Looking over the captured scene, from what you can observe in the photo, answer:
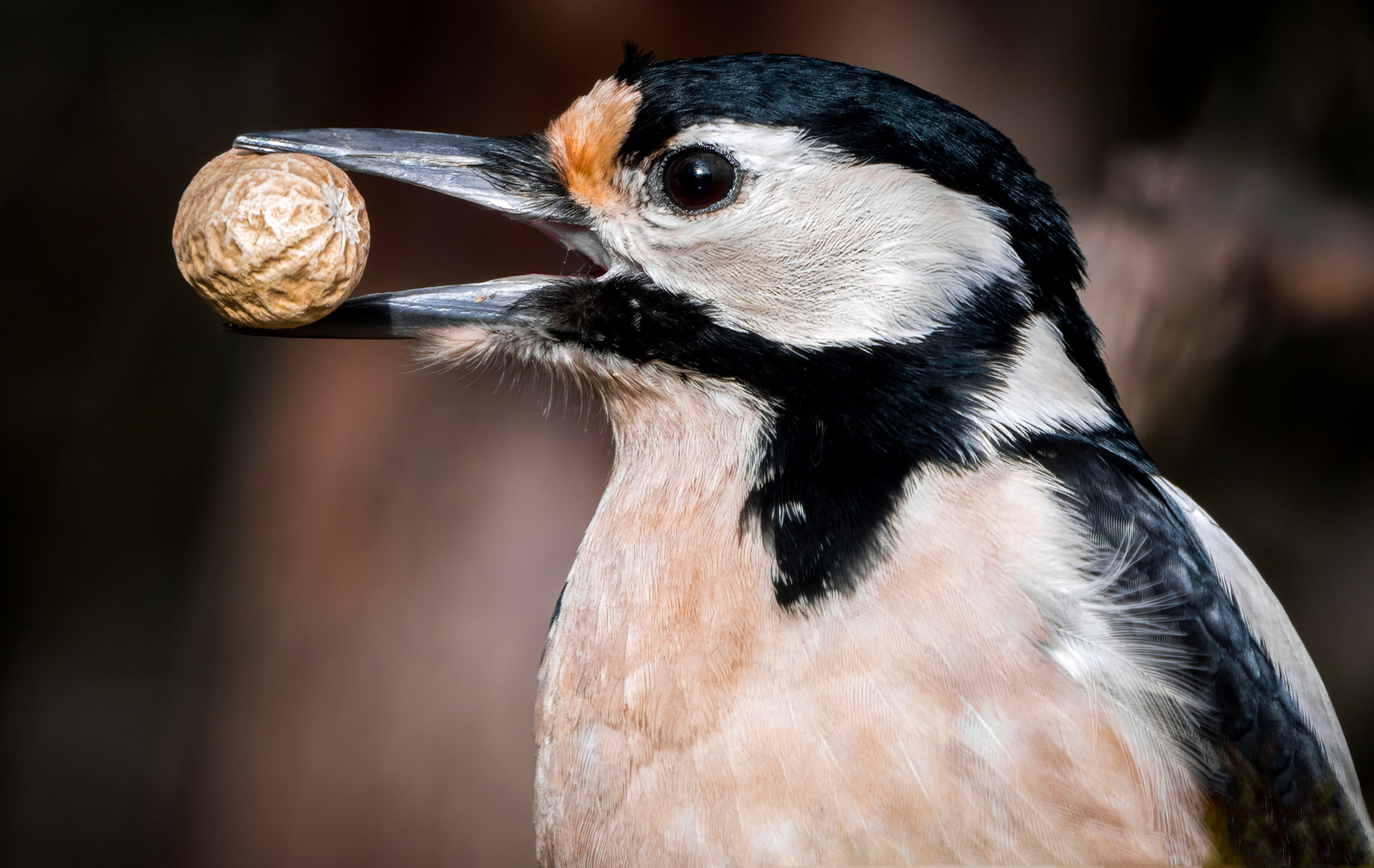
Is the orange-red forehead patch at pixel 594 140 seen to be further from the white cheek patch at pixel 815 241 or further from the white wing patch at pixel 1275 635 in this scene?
the white wing patch at pixel 1275 635

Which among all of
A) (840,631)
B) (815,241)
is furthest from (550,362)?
(840,631)

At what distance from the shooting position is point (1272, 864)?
116 centimetres

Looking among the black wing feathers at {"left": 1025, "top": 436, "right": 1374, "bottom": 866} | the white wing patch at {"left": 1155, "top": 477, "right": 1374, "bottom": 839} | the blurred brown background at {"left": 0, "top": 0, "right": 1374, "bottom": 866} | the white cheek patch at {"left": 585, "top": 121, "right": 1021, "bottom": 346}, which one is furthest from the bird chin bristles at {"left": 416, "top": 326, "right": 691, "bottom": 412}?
the blurred brown background at {"left": 0, "top": 0, "right": 1374, "bottom": 866}

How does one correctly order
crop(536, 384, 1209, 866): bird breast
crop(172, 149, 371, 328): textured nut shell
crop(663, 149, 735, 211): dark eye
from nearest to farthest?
1. crop(536, 384, 1209, 866): bird breast
2. crop(172, 149, 371, 328): textured nut shell
3. crop(663, 149, 735, 211): dark eye

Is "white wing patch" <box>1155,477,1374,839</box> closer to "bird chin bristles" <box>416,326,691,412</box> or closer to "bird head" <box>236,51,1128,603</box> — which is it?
"bird head" <box>236,51,1128,603</box>

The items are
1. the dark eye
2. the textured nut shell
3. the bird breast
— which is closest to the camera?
the bird breast

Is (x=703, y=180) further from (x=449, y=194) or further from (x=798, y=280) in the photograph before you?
(x=449, y=194)

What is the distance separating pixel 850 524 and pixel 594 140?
1.98 feet

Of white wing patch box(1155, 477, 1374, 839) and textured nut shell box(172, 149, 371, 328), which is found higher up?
textured nut shell box(172, 149, 371, 328)

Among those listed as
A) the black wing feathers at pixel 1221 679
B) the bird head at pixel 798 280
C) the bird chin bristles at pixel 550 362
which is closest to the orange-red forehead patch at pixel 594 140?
the bird head at pixel 798 280

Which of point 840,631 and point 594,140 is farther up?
point 594,140

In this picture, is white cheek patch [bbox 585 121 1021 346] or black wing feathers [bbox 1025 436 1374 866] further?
white cheek patch [bbox 585 121 1021 346]

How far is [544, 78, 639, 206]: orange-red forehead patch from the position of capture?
1.33m

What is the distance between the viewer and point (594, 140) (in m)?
1.34
